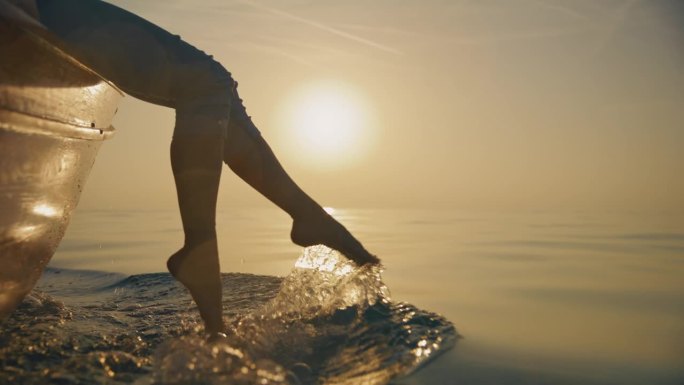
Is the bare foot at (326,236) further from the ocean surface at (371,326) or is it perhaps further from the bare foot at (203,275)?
the bare foot at (203,275)

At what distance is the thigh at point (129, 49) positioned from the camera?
181 cm

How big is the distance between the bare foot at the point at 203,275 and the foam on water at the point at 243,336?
0.10 metres

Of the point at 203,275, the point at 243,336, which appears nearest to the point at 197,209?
the point at 203,275

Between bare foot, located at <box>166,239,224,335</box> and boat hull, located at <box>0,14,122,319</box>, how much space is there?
549 millimetres

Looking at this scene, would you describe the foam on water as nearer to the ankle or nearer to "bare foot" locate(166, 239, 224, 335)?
"bare foot" locate(166, 239, 224, 335)

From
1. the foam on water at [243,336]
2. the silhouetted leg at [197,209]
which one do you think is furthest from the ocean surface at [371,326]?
the silhouetted leg at [197,209]

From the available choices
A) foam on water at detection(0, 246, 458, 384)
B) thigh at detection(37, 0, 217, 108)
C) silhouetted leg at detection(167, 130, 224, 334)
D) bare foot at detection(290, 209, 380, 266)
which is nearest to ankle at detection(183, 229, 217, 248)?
silhouetted leg at detection(167, 130, 224, 334)

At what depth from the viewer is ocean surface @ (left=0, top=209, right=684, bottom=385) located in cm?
169

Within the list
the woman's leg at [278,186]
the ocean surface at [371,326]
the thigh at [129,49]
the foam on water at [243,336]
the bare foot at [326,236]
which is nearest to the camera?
the foam on water at [243,336]

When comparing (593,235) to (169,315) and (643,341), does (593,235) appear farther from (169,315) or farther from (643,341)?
(169,315)

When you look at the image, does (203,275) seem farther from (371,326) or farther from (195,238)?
(371,326)

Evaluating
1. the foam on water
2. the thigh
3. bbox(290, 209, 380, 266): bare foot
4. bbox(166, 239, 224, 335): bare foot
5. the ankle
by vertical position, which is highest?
the thigh

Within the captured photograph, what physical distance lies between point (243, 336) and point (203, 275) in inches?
13.0

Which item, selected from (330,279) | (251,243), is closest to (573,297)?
(330,279)
